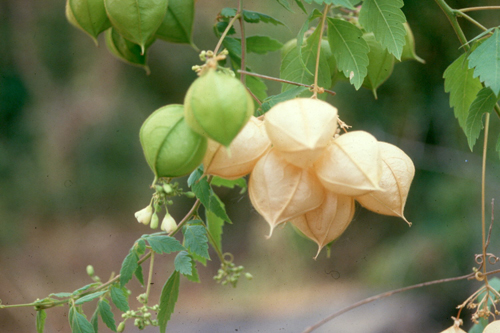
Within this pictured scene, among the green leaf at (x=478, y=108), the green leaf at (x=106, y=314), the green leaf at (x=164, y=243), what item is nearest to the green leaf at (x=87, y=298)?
the green leaf at (x=106, y=314)

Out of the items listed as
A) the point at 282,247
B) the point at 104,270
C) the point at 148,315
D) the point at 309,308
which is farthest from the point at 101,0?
the point at 104,270

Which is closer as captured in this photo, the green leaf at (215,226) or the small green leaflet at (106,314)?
the small green leaflet at (106,314)

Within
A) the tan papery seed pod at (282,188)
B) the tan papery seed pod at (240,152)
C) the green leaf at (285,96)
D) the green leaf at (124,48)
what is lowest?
the tan papery seed pod at (282,188)

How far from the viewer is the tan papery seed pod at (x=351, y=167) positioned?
0.47 meters

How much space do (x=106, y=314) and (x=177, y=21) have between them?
508 millimetres

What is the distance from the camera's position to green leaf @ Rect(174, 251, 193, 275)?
2.25 ft

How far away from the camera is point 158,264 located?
2422mm

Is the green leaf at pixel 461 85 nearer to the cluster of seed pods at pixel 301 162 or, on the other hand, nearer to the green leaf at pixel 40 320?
the cluster of seed pods at pixel 301 162

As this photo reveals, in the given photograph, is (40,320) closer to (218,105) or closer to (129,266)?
(129,266)

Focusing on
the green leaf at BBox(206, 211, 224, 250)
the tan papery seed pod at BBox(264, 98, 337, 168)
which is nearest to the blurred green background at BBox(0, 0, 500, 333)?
the green leaf at BBox(206, 211, 224, 250)

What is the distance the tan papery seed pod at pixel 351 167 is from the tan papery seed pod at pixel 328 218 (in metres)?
0.05

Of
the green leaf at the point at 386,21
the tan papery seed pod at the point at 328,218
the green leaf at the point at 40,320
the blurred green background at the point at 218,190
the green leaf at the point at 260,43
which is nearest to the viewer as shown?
the tan papery seed pod at the point at 328,218

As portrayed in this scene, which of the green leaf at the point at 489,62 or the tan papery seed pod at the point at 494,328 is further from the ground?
A: the green leaf at the point at 489,62

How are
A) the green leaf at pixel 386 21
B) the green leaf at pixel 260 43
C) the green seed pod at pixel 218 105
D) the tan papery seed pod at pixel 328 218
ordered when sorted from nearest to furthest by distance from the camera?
Answer: the green seed pod at pixel 218 105
the tan papery seed pod at pixel 328 218
the green leaf at pixel 386 21
the green leaf at pixel 260 43
